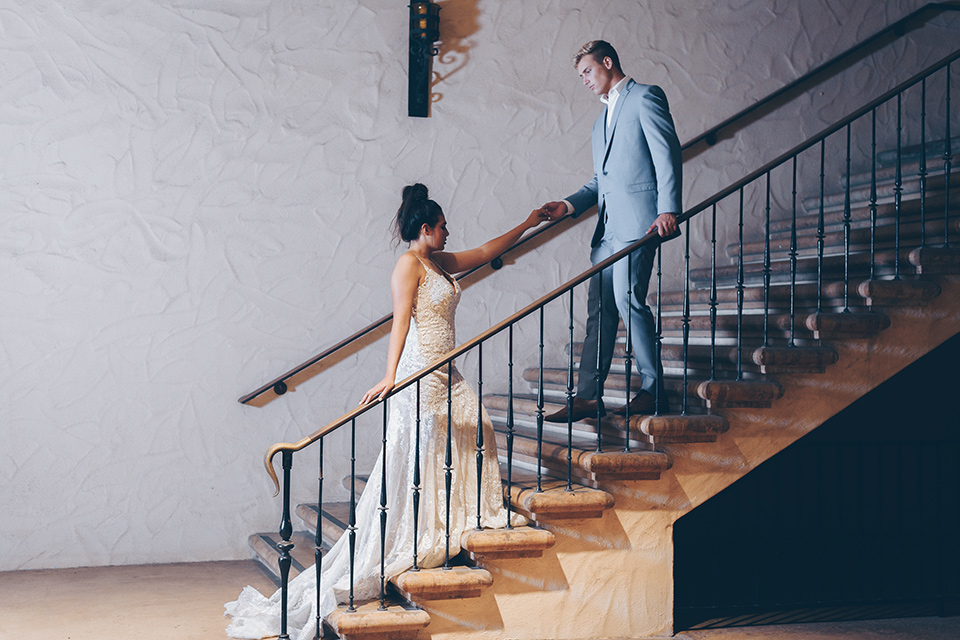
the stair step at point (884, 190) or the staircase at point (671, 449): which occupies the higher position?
the stair step at point (884, 190)

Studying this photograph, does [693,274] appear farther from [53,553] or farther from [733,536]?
[53,553]

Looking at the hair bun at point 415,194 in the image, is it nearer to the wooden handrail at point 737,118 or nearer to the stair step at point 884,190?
the wooden handrail at point 737,118

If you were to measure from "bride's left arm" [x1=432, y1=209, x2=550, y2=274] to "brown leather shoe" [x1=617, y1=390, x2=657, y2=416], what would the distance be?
0.86m

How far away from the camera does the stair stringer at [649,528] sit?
11.7ft

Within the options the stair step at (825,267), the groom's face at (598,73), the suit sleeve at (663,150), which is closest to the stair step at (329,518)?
the suit sleeve at (663,150)

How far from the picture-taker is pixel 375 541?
3.44 m

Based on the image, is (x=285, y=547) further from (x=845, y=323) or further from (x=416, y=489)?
(x=845, y=323)

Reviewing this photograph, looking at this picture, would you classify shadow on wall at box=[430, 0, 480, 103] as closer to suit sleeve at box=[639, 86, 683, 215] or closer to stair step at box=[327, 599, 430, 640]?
suit sleeve at box=[639, 86, 683, 215]

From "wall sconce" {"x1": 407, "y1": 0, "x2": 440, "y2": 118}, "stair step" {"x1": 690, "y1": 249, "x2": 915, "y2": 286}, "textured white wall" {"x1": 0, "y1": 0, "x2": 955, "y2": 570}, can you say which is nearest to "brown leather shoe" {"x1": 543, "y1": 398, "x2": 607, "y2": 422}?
"stair step" {"x1": 690, "y1": 249, "x2": 915, "y2": 286}

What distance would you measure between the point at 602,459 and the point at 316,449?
192cm

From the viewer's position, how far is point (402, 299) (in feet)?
11.5

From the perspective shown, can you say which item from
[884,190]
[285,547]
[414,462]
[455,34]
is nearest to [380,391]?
[414,462]

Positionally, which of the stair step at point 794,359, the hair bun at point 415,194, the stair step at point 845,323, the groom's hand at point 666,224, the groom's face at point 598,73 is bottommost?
the stair step at point 794,359

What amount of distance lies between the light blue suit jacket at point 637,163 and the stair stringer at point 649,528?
90cm
